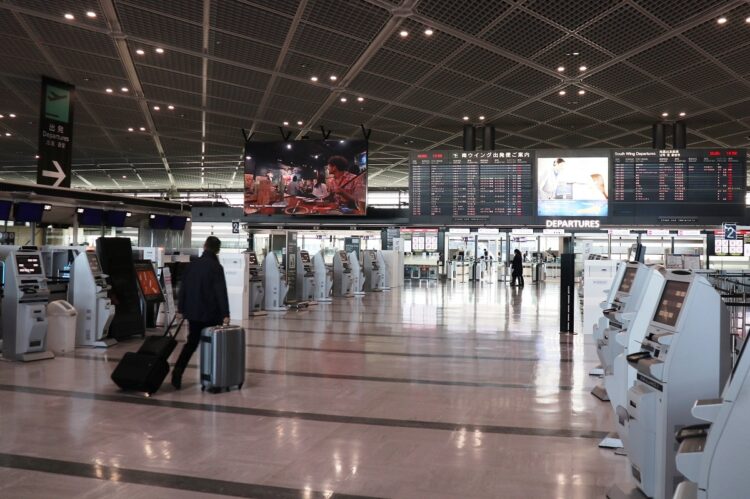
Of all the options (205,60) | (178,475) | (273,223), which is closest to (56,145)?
(205,60)

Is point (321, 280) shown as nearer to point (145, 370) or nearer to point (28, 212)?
point (28, 212)

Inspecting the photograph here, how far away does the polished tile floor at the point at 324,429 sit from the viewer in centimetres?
352

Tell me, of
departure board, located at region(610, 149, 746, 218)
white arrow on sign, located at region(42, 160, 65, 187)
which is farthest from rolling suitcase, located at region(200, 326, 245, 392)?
departure board, located at region(610, 149, 746, 218)

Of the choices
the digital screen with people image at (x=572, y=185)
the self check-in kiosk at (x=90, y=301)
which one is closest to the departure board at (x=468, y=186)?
the digital screen with people image at (x=572, y=185)

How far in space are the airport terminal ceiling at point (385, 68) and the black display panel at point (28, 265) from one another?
10.6 feet

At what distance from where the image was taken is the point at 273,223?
58.2 ft

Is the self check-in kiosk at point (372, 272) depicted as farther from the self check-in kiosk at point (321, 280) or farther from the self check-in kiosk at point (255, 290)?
the self check-in kiosk at point (255, 290)

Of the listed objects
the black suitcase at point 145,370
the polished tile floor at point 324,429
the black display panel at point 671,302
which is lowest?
the polished tile floor at point 324,429

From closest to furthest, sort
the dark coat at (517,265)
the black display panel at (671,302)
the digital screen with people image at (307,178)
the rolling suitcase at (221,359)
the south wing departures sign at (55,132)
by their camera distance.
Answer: the black display panel at (671,302)
the rolling suitcase at (221,359)
the south wing departures sign at (55,132)
the digital screen with people image at (307,178)
the dark coat at (517,265)

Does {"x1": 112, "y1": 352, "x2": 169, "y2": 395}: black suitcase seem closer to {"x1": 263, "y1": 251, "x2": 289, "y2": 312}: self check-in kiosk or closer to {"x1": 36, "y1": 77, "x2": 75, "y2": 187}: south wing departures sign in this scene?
{"x1": 36, "y1": 77, "x2": 75, "y2": 187}: south wing departures sign

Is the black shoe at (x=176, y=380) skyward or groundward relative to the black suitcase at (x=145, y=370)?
groundward

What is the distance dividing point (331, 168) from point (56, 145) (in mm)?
5482

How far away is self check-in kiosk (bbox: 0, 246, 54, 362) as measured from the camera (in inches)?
283

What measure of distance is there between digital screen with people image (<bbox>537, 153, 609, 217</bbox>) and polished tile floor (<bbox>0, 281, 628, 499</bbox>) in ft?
13.8
